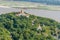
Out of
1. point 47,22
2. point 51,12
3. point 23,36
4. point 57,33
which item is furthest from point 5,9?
point 23,36

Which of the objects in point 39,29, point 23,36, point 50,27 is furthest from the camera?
point 50,27

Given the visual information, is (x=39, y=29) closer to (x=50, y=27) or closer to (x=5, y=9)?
(x=50, y=27)

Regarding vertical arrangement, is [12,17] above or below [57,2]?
above

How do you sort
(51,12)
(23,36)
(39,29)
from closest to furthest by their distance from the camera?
(23,36) < (39,29) < (51,12)

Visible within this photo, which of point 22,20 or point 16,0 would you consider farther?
point 16,0

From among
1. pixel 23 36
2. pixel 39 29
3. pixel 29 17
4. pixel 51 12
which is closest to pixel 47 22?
pixel 29 17

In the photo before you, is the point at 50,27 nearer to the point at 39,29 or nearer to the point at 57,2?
the point at 39,29
